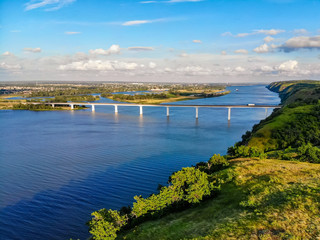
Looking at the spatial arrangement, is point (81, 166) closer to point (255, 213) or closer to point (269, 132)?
point (255, 213)

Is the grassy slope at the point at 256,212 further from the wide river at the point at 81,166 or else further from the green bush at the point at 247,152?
the wide river at the point at 81,166

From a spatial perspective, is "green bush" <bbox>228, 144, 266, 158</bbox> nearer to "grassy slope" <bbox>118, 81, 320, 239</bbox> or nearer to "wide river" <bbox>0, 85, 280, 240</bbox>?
"grassy slope" <bbox>118, 81, 320, 239</bbox>

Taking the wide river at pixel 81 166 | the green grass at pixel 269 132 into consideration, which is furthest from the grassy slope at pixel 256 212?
the green grass at pixel 269 132

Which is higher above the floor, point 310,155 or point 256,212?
point 310,155

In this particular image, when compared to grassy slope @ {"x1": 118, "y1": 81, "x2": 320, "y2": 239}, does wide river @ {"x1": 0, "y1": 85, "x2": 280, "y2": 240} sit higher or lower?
lower

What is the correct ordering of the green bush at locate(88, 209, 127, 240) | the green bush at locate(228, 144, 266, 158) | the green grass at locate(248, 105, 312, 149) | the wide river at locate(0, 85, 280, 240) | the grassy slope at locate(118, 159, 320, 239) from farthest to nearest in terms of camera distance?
the green grass at locate(248, 105, 312, 149)
the green bush at locate(228, 144, 266, 158)
the wide river at locate(0, 85, 280, 240)
the green bush at locate(88, 209, 127, 240)
the grassy slope at locate(118, 159, 320, 239)

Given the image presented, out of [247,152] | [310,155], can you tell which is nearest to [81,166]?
[247,152]

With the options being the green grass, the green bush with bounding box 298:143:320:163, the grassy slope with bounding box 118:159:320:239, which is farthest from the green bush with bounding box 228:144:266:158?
the green grass
